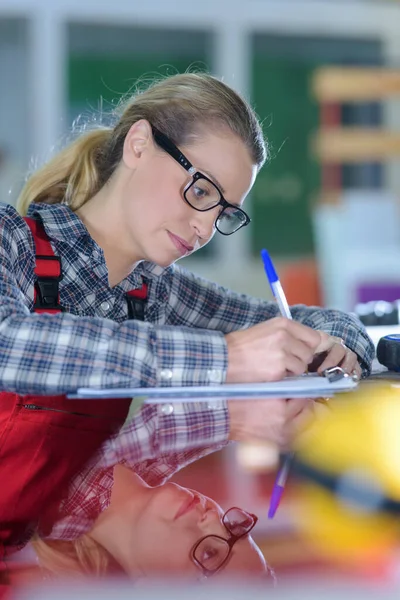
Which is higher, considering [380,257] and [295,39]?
[295,39]

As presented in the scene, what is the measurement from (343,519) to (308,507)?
0.03 metres

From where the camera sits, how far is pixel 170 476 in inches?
24.4

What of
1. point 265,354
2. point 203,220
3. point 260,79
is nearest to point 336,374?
point 265,354

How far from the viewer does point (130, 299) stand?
1.48 metres

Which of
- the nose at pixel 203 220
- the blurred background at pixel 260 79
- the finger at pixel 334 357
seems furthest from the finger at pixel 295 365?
the blurred background at pixel 260 79

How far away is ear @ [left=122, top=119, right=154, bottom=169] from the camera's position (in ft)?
4.39

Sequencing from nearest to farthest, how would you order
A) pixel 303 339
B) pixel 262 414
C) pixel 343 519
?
pixel 343 519 < pixel 262 414 < pixel 303 339

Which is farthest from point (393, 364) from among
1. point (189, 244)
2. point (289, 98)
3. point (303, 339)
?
point (289, 98)

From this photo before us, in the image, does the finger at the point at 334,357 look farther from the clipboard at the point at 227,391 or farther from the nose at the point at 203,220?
the nose at the point at 203,220

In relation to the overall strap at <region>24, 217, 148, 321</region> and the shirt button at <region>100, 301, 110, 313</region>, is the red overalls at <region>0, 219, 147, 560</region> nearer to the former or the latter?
→ the overall strap at <region>24, 217, 148, 321</region>

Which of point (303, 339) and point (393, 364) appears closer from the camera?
point (303, 339)

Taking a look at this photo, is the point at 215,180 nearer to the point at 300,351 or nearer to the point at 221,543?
the point at 300,351

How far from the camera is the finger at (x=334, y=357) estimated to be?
1.16m

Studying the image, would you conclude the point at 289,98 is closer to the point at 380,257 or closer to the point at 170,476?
the point at 380,257
